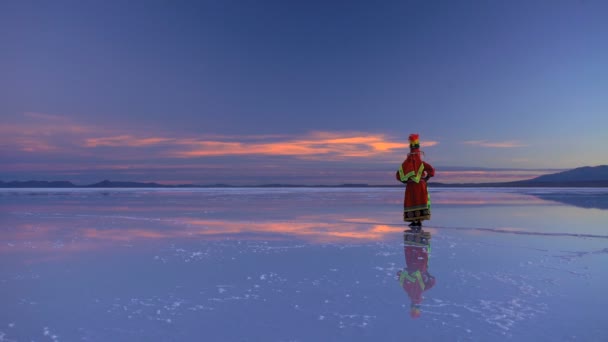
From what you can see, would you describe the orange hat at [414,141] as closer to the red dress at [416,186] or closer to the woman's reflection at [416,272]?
the red dress at [416,186]

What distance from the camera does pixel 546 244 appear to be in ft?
19.2

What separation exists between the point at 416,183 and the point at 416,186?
4.4 inches

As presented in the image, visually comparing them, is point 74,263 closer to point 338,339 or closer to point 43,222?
point 338,339

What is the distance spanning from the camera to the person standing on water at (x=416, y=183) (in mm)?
8070

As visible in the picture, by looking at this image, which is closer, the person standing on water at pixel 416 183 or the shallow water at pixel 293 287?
the shallow water at pixel 293 287

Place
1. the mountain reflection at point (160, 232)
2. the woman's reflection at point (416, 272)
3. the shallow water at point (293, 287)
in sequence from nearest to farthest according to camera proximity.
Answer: the shallow water at point (293, 287)
the woman's reflection at point (416, 272)
the mountain reflection at point (160, 232)

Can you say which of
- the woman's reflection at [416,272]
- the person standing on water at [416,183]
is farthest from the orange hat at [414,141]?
the woman's reflection at [416,272]

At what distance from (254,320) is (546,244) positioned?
15.8 feet

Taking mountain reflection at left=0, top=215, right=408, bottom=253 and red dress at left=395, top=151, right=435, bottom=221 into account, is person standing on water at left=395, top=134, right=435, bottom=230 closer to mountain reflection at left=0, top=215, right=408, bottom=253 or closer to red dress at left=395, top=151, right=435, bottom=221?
red dress at left=395, top=151, right=435, bottom=221

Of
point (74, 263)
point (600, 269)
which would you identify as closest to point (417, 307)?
point (600, 269)

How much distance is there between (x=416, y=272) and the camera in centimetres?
418

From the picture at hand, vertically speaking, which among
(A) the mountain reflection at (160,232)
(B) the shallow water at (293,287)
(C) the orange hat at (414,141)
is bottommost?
(B) the shallow water at (293,287)

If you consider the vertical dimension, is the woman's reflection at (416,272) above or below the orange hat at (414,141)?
below

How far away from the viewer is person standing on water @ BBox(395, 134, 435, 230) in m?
8.07
